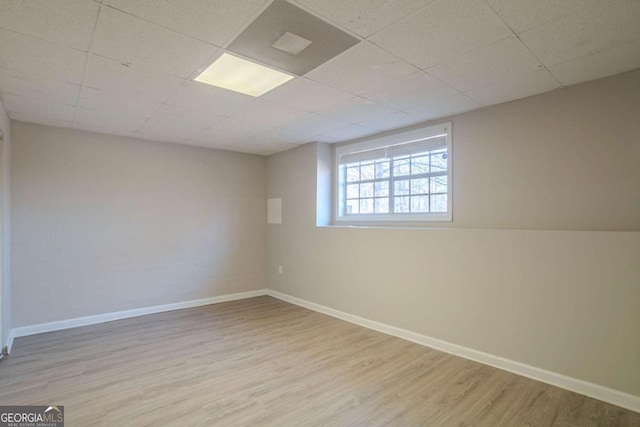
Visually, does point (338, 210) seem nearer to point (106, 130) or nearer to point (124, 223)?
point (124, 223)

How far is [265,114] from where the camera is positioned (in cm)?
370

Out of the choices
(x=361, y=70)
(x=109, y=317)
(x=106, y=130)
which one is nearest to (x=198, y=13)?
(x=361, y=70)

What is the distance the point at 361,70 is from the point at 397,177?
1996 millimetres

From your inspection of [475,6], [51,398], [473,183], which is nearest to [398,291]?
[473,183]

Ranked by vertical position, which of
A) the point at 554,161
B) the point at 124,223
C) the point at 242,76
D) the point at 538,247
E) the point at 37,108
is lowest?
the point at 538,247

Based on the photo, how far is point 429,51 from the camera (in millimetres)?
2289

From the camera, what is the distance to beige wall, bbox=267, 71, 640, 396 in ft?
8.40

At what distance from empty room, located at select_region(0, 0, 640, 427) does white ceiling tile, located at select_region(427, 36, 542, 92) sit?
2cm

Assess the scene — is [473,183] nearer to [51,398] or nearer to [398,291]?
[398,291]

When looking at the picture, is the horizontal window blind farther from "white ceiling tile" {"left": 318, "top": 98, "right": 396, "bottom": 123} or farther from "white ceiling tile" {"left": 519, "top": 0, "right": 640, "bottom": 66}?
"white ceiling tile" {"left": 519, "top": 0, "right": 640, "bottom": 66}

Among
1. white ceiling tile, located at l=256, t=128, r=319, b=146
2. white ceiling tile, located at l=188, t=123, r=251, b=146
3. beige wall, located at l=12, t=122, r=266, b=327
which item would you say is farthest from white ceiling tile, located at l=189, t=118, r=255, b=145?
beige wall, located at l=12, t=122, r=266, b=327

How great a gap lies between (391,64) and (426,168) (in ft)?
5.89

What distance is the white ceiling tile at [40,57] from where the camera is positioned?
2.15m

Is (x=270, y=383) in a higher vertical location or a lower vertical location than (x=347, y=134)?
lower
